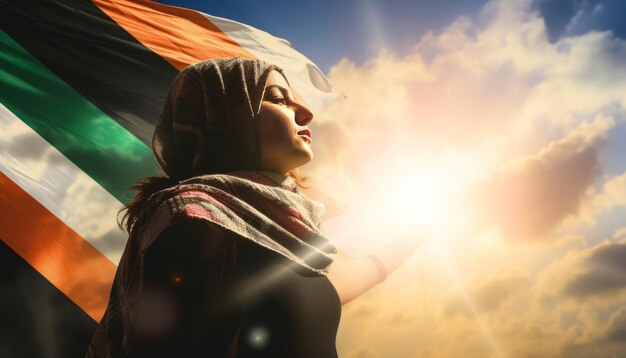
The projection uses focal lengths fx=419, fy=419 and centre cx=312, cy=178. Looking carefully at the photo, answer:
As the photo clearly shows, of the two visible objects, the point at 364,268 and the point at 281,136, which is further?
the point at 364,268

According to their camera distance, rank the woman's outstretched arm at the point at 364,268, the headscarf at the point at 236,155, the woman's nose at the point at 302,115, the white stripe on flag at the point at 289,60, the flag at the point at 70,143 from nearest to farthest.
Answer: the headscarf at the point at 236,155, the woman's nose at the point at 302,115, the woman's outstretched arm at the point at 364,268, the flag at the point at 70,143, the white stripe on flag at the point at 289,60

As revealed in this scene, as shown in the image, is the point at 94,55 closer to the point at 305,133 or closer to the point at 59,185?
the point at 59,185

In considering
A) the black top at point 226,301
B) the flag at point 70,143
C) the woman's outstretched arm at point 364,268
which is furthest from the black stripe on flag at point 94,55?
the black top at point 226,301

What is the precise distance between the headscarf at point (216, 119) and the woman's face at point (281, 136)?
34mm

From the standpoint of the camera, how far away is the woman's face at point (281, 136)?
5.49 ft

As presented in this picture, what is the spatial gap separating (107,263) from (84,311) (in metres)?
0.31

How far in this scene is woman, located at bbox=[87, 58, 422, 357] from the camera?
1.08 metres

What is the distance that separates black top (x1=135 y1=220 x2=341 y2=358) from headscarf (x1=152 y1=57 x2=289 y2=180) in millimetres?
527

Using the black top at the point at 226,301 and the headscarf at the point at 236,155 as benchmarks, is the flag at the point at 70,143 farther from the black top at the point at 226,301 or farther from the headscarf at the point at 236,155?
the black top at the point at 226,301

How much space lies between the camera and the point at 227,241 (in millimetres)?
1255

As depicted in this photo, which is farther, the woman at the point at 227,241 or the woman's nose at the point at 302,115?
the woman's nose at the point at 302,115

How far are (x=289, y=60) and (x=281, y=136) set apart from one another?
252cm

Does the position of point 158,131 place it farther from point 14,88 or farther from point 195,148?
point 14,88

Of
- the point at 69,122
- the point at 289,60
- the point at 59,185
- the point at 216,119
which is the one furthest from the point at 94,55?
the point at 216,119
